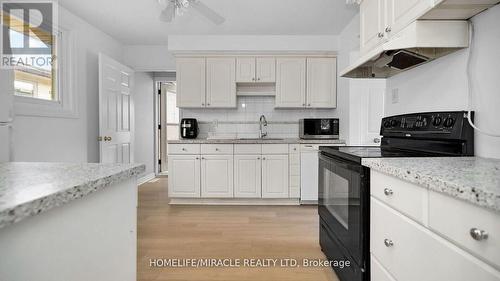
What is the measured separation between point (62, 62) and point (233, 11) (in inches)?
78.5

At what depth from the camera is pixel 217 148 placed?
139 inches

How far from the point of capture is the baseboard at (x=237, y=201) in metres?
3.62

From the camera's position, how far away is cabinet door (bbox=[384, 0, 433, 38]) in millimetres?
1304

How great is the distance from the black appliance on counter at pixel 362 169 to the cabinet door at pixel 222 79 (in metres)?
2.12

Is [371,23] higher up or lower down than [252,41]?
lower down

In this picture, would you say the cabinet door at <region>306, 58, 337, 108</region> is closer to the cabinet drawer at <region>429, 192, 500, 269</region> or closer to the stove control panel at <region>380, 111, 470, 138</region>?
the stove control panel at <region>380, 111, 470, 138</region>

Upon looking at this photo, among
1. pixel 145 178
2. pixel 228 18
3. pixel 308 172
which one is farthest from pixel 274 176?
pixel 145 178

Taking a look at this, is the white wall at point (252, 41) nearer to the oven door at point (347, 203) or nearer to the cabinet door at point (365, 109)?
the cabinet door at point (365, 109)

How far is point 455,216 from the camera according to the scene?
2.37 ft

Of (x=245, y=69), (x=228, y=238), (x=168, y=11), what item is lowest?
(x=228, y=238)

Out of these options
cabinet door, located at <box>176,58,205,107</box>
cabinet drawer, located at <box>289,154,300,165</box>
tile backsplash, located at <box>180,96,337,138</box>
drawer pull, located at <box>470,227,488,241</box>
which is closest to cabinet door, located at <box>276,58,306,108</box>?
tile backsplash, located at <box>180,96,337,138</box>

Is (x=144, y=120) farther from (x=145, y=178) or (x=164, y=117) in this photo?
(x=145, y=178)

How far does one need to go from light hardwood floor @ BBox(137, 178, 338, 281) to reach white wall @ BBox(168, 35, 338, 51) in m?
2.14

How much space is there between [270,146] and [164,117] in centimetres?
314
